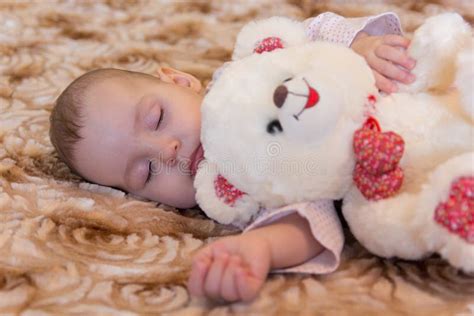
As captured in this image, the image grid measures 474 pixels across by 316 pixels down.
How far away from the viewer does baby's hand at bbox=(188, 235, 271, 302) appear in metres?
0.76

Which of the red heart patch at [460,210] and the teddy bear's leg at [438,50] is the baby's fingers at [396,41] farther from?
the red heart patch at [460,210]

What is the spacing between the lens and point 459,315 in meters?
0.75

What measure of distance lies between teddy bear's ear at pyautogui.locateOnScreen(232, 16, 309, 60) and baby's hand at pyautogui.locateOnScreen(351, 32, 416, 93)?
4.4 inches

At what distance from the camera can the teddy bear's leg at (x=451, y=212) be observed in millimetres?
743

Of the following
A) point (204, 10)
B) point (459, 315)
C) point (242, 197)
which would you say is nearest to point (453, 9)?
point (204, 10)

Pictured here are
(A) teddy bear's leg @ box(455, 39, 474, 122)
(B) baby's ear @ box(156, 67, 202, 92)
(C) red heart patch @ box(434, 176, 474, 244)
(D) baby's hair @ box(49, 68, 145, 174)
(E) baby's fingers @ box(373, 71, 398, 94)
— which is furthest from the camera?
(B) baby's ear @ box(156, 67, 202, 92)

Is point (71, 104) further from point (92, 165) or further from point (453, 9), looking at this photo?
point (453, 9)

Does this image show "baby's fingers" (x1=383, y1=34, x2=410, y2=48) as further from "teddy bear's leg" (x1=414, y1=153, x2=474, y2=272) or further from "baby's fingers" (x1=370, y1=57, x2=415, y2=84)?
"teddy bear's leg" (x1=414, y1=153, x2=474, y2=272)

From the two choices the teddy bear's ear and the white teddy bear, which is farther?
the teddy bear's ear

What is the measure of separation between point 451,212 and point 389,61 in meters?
0.32

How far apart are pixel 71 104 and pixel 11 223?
0.78 ft

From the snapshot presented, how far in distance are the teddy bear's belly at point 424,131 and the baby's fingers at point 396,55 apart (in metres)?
0.09

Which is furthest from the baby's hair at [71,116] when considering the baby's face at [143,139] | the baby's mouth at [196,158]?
the baby's mouth at [196,158]

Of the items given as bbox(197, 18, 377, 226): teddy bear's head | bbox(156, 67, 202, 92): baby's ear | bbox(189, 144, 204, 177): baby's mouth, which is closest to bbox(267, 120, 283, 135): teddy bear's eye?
bbox(197, 18, 377, 226): teddy bear's head
